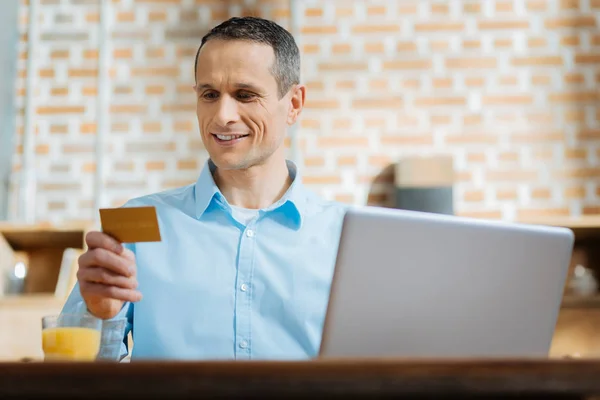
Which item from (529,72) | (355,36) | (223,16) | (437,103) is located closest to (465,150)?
(437,103)

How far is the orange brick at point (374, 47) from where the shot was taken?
3377 millimetres

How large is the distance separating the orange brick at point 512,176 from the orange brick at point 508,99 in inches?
12.3

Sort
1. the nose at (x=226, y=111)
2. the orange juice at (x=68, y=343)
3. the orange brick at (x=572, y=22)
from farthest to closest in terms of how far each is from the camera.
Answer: the orange brick at (x=572, y=22), the nose at (x=226, y=111), the orange juice at (x=68, y=343)

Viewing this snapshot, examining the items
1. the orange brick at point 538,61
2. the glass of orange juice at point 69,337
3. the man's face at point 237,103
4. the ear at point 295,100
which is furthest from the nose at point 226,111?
the orange brick at point 538,61

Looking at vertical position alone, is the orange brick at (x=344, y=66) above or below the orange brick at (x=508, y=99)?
above

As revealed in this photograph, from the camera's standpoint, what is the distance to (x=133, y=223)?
3.44 feet

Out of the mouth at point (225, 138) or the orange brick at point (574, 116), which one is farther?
the orange brick at point (574, 116)

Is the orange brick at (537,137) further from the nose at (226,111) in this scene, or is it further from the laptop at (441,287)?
the laptop at (441,287)

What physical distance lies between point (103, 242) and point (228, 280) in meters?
0.59

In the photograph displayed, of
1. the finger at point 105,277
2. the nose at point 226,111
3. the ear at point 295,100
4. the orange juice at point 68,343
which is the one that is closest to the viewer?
the orange juice at point 68,343

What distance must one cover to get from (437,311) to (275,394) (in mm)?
400

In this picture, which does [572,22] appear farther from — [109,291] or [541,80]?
[109,291]

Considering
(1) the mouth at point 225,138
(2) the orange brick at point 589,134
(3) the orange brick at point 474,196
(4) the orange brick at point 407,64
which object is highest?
(4) the orange brick at point 407,64

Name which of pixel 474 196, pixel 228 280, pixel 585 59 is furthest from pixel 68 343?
pixel 585 59
